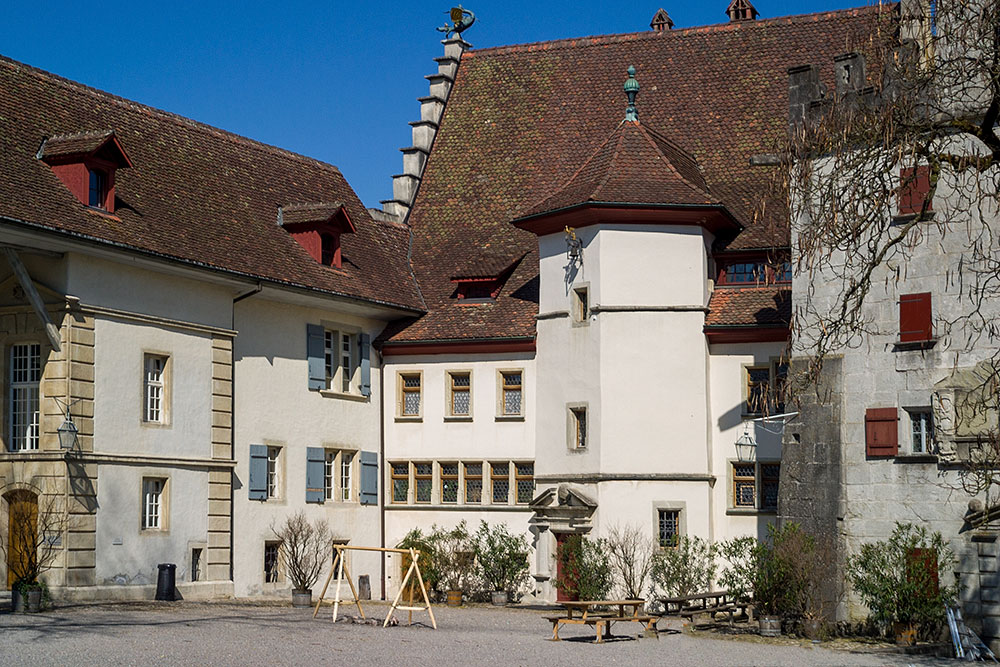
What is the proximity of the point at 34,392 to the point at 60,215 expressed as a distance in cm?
313

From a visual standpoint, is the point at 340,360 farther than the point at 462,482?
No

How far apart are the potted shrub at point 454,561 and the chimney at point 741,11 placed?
51.0ft

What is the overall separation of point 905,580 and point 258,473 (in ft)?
41.6

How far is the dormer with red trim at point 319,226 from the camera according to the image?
103ft

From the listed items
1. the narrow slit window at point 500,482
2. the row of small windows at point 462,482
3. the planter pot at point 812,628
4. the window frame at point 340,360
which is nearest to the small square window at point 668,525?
the row of small windows at point 462,482

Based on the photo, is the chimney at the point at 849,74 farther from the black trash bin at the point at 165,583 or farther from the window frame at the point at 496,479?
the black trash bin at the point at 165,583

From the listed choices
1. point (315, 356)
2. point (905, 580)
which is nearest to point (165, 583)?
point (315, 356)

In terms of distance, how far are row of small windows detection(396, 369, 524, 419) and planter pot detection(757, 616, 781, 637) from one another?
30.7 ft

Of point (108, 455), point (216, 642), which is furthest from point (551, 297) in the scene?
point (216, 642)

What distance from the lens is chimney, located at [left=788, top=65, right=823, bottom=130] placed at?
2642 centimetres

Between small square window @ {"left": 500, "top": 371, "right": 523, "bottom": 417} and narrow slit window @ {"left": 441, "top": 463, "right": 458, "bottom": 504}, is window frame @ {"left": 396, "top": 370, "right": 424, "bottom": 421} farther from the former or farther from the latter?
small square window @ {"left": 500, "top": 371, "right": 523, "bottom": 417}

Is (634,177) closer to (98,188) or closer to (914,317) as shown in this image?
(914,317)

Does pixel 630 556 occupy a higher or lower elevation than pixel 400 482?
lower

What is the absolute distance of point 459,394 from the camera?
3259cm
